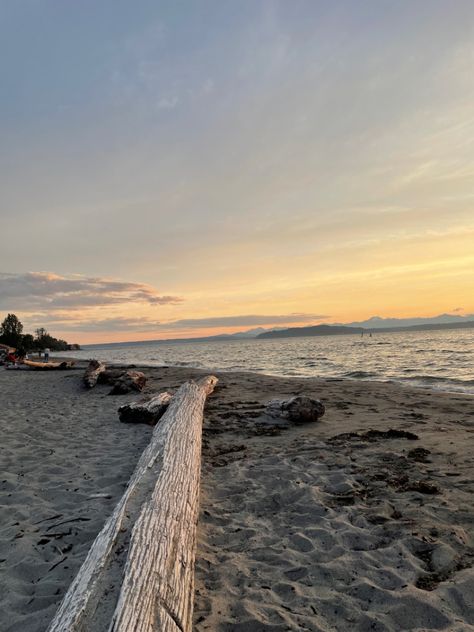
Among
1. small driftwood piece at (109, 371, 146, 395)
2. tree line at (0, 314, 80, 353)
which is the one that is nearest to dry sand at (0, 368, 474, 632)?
small driftwood piece at (109, 371, 146, 395)

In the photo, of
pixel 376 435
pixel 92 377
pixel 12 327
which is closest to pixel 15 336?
pixel 12 327

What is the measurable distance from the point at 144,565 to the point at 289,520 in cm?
182

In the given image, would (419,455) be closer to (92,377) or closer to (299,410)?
(299,410)

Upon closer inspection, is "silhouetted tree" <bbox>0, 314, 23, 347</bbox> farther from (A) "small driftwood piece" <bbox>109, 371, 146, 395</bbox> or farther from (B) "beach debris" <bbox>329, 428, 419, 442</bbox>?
(B) "beach debris" <bbox>329, 428, 419, 442</bbox>

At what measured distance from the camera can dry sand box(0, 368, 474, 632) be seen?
2.71m

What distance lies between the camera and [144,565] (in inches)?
102

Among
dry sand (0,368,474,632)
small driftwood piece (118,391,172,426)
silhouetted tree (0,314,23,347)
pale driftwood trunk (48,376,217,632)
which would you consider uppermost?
silhouetted tree (0,314,23,347)

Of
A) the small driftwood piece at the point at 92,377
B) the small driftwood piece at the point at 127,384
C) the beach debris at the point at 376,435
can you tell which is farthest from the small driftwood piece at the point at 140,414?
the small driftwood piece at the point at 92,377

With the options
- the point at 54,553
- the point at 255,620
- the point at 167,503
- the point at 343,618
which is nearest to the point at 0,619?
the point at 54,553

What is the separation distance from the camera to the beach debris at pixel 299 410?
8156 mm

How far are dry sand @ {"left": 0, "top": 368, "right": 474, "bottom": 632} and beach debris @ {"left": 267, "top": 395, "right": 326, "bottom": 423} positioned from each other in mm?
277

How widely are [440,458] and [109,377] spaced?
45.4ft

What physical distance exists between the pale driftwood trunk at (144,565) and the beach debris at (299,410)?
4.06m

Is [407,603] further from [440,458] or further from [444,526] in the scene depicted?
[440,458]
